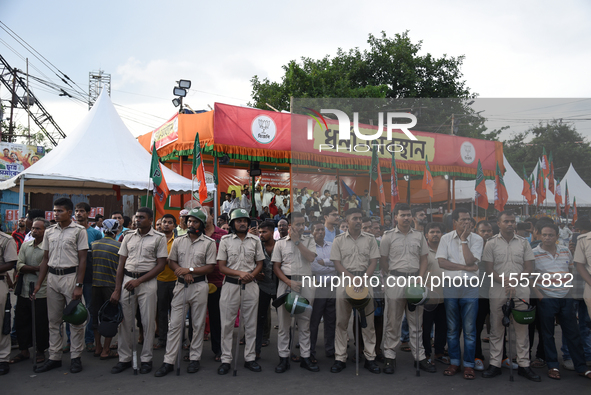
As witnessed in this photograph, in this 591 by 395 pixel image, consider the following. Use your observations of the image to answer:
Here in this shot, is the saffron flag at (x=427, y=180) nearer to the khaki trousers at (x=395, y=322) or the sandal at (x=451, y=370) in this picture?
the khaki trousers at (x=395, y=322)

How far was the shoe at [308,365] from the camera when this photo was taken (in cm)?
467

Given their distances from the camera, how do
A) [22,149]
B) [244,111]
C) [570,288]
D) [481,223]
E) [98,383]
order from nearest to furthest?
[98,383] < [570,288] < [481,223] < [244,111] < [22,149]

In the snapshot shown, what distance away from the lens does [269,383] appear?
14.2 feet

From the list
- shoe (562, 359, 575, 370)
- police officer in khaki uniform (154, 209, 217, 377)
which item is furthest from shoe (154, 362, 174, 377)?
shoe (562, 359, 575, 370)

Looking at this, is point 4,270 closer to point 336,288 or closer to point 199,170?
point 336,288

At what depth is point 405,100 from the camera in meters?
5.11

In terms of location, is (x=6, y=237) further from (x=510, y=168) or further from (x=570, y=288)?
(x=570, y=288)

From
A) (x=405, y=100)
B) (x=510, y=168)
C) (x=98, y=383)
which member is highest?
(x=405, y=100)

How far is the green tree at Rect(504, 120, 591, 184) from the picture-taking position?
5.13 meters

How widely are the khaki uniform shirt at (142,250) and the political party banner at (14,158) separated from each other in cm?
2063

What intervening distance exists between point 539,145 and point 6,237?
615cm

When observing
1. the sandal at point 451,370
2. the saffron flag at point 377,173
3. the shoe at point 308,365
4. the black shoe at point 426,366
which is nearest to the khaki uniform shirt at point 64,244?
the shoe at point 308,365

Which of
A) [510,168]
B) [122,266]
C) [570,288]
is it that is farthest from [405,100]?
[122,266]

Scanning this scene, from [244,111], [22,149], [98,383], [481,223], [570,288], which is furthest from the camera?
[22,149]
